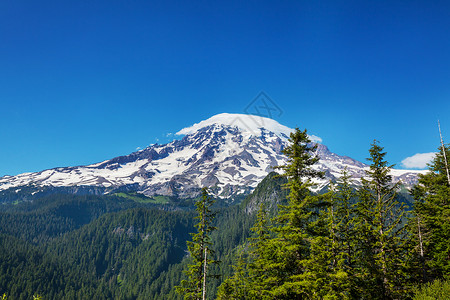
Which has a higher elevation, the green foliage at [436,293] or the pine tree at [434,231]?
the pine tree at [434,231]

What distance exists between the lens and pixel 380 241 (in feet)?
78.7

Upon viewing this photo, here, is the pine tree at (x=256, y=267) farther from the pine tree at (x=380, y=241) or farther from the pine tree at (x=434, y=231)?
the pine tree at (x=434, y=231)

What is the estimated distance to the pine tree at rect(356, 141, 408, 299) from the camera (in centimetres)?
2323

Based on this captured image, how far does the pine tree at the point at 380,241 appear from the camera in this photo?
2323 centimetres

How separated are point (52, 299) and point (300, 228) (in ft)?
725

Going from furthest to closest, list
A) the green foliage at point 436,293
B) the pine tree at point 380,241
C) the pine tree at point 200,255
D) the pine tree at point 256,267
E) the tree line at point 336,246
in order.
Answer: the pine tree at point 200,255 < the pine tree at point 256,267 < the pine tree at point 380,241 < the tree line at point 336,246 < the green foliage at point 436,293

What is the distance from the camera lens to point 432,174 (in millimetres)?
35906

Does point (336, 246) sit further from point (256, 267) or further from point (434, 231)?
point (434, 231)

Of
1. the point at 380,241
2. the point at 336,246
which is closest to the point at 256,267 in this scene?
the point at 336,246

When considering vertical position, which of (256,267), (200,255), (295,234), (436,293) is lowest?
(436,293)

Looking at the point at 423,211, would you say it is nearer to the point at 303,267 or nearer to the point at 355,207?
the point at 355,207

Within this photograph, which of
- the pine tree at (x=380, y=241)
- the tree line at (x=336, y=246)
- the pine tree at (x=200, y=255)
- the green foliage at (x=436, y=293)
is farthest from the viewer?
the pine tree at (x=200, y=255)

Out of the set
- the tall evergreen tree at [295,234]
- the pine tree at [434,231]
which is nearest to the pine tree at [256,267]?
the tall evergreen tree at [295,234]

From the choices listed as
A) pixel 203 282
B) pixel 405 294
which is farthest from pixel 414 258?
pixel 203 282
